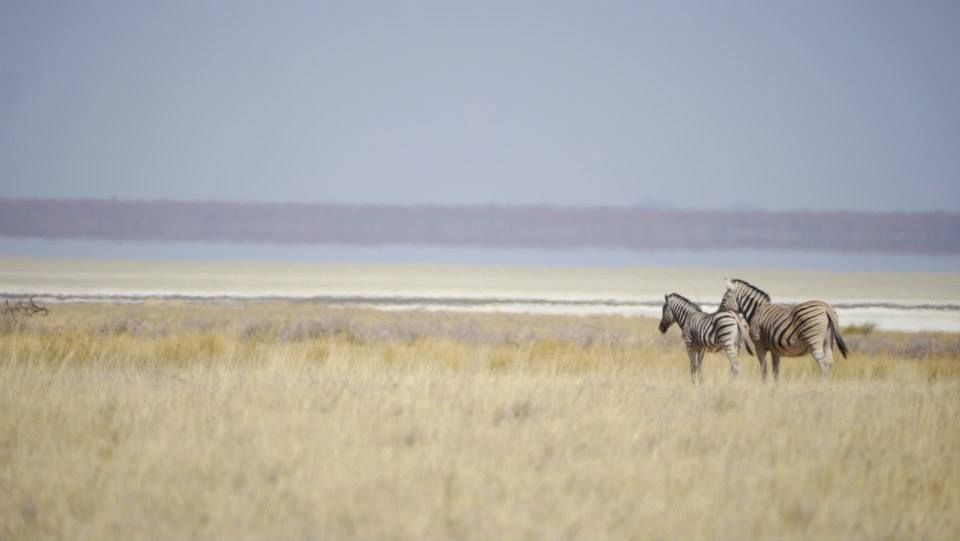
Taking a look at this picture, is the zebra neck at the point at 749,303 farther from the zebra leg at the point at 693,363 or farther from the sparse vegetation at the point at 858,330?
the sparse vegetation at the point at 858,330

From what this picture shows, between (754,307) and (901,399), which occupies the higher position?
(754,307)

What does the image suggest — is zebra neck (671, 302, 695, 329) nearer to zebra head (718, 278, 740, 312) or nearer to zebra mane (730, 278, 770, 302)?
zebra head (718, 278, 740, 312)

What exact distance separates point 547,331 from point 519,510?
21.9 metres

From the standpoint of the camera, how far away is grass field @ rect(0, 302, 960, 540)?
22.0ft

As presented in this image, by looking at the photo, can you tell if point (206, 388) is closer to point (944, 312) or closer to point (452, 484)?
point (452, 484)

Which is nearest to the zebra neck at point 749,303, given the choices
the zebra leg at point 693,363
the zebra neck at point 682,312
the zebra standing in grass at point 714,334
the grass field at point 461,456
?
the zebra standing in grass at point 714,334

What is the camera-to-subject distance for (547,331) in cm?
2873

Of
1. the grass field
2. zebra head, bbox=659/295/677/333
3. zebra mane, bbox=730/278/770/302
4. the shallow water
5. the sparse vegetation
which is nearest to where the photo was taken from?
the grass field

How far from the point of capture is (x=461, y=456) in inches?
324

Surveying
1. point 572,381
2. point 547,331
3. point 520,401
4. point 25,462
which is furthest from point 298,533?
point 547,331

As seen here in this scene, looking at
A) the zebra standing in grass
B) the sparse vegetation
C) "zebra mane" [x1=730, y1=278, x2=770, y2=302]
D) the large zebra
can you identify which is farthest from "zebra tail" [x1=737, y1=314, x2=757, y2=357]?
the sparse vegetation

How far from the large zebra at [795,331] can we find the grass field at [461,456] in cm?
83

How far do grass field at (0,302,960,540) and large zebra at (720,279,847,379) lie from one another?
2.73ft

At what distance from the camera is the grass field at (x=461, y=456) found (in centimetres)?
671
